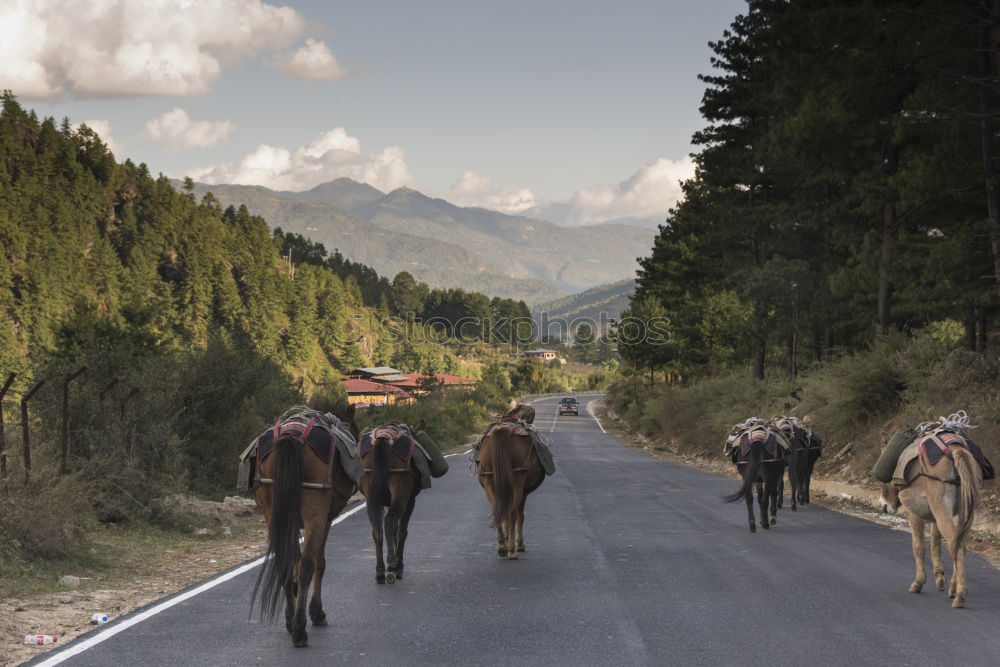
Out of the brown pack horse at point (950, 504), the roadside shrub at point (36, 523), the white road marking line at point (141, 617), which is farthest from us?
the roadside shrub at point (36, 523)

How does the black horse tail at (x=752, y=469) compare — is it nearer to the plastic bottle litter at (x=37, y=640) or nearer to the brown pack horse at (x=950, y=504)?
the brown pack horse at (x=950, y=504)

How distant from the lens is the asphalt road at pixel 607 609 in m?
6.80

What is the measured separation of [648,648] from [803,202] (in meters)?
28.9

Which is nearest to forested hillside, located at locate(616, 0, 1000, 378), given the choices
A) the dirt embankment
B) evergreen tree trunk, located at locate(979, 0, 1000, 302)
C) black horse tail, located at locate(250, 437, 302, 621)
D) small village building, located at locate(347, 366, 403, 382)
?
evergreen tree trunk, located at locate(979, 0, 1000, 302)

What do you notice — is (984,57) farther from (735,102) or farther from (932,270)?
(735,102)

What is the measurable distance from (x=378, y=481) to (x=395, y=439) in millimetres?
579

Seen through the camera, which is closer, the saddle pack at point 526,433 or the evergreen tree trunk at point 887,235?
the saddle pack at point 526,433

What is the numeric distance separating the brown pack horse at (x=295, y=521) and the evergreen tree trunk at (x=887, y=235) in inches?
824

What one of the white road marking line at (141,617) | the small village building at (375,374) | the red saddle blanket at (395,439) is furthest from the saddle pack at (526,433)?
the small village building at (375,374)

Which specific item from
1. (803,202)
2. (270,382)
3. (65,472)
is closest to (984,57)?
(803,202)

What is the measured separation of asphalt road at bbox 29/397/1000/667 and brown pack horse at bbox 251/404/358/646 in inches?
12.2

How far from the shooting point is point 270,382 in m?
21.8

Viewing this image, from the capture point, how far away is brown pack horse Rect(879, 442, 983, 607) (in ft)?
28.4

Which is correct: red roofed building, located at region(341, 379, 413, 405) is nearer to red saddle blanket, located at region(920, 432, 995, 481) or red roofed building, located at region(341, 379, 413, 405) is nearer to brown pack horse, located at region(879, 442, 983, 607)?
brown pack horse, located at region(879, 442, 983, 607)
